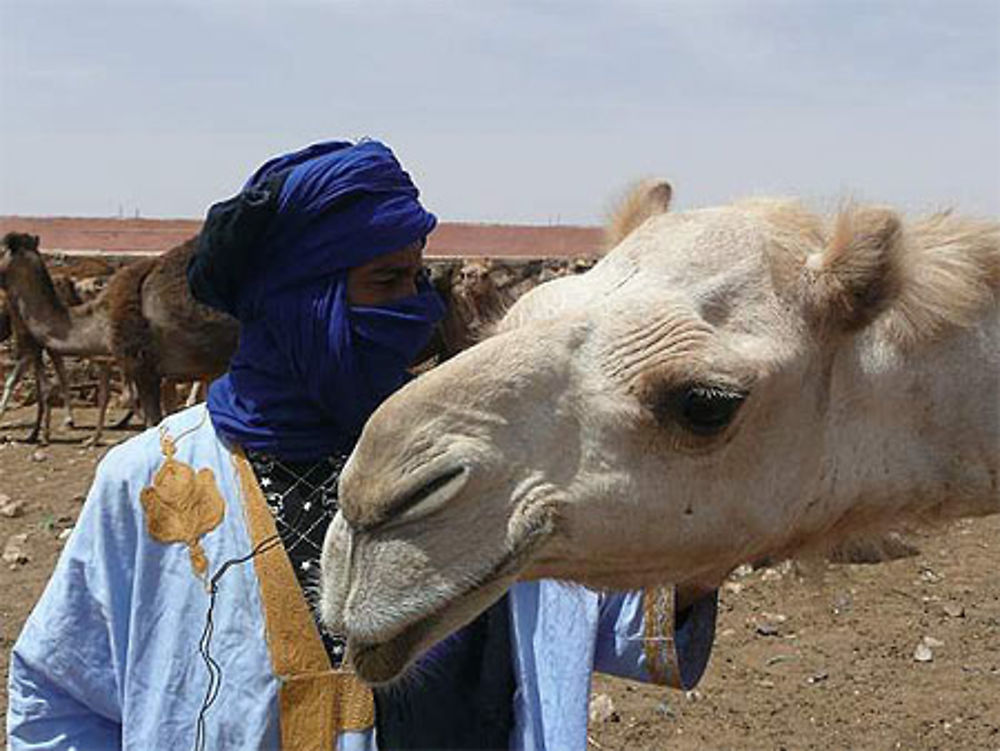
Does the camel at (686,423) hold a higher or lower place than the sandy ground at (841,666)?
higher

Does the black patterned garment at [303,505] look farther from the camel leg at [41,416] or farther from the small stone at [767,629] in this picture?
the camel leg at [41,416]

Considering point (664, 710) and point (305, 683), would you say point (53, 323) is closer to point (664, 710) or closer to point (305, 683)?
point (664, 710)

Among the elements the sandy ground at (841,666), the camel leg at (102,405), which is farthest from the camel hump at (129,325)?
the sandy ground at (841,666)

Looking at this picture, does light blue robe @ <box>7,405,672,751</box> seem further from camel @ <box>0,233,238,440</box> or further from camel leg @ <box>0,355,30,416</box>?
camel leg @ <box>0,355,30,416</box>

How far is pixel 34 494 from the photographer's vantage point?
938 centimetres

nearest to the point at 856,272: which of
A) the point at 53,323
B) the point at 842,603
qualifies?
the point at 842,603

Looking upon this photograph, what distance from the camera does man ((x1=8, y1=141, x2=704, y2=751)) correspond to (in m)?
2.18

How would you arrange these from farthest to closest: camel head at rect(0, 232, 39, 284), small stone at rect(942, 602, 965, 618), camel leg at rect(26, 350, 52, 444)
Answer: camel head at rect(0, 232, 39, 284) < camel leg at rect(26, 350, 52, 444) < small stone at rect(942, 602, 965, 618)

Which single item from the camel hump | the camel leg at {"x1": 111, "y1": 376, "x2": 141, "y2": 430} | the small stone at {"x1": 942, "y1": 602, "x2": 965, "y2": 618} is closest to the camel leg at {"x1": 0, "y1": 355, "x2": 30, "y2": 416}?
the camel leg at {"x1": 111, "y1": 376, "x2": 141, "y2": 430}

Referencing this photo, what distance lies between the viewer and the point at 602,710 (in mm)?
5258

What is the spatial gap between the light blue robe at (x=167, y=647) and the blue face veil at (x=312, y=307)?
0.44ft

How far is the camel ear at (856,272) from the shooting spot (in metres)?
2.03

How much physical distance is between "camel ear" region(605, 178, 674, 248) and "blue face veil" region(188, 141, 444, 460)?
335 millimetres

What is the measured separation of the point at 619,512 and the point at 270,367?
721 mm
